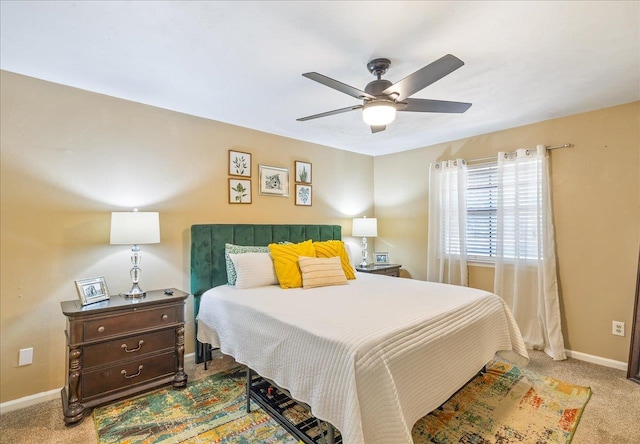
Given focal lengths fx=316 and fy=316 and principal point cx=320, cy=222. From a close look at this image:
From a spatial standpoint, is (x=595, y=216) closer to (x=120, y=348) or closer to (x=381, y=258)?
(x=381, y=258)

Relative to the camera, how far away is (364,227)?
14.4ft

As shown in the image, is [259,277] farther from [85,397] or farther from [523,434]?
[523,434]

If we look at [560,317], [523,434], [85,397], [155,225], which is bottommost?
[523,434]

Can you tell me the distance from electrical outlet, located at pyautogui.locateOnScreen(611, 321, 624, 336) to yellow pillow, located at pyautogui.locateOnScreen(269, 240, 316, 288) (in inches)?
113

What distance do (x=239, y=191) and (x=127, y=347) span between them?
1781 millimetres

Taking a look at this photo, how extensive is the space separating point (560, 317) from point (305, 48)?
347 centimetres

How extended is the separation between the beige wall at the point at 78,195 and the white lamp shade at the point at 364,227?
5.50 feet

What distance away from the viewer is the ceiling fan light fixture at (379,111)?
6.56 ft

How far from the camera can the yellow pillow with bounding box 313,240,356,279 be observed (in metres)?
3.27

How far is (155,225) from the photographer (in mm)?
2562

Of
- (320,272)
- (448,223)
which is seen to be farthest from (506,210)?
(320,272)

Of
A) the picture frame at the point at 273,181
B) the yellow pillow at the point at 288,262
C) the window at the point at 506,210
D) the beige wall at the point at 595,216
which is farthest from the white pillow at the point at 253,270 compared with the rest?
the beige wall at the point at 595,216

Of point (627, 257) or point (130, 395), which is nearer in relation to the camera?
point (130, 395)

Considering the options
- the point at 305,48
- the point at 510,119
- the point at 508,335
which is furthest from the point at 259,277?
the point at 510,119
